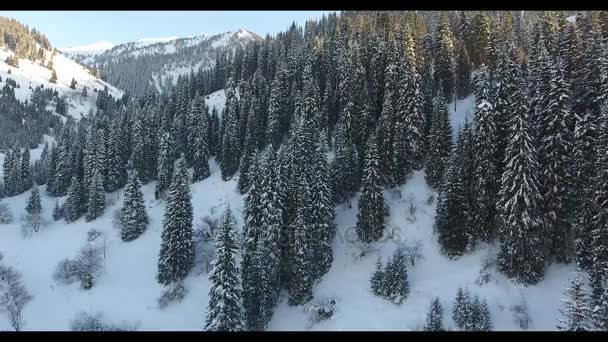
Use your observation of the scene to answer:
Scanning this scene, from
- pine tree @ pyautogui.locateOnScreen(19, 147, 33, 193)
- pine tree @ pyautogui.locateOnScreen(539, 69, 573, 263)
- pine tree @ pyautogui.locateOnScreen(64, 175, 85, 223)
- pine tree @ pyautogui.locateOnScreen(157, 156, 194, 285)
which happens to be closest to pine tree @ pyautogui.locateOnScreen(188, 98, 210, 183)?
pine tree @ pyautogui.locateOnScreen(64, 175, 85, 223)

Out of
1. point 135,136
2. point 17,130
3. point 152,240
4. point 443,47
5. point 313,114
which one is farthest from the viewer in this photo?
point 17,130

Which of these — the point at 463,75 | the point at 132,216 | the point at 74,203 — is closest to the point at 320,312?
the point at 132,216

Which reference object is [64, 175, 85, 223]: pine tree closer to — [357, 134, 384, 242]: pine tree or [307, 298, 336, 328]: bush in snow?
[307, 298, 336, 328]: bush in snow

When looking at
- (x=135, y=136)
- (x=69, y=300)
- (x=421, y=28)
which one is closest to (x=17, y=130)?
(x=135, y=136)

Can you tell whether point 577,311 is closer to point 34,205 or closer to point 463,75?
point 463,75

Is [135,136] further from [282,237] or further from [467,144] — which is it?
[467,144]
